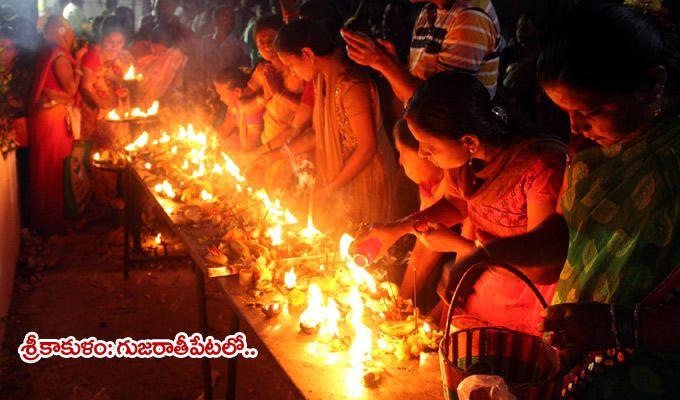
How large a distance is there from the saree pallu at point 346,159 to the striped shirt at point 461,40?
705 mm

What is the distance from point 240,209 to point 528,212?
215 cm

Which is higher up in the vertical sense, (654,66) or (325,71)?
(654,66)

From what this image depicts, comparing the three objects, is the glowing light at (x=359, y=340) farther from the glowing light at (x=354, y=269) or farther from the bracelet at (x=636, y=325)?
the bracelet at (x=636, y=325)

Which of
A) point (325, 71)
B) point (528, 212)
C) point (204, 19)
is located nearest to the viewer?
point (528, 212)

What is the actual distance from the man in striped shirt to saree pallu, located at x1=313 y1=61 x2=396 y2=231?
2.01 ft

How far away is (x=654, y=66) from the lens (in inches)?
66.8

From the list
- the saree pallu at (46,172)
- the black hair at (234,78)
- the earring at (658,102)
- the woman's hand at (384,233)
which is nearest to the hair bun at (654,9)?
the earring at (658,102)

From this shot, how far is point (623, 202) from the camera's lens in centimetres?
178

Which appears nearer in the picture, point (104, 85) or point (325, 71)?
point (325, 71)

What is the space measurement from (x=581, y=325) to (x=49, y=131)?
8.12 metres

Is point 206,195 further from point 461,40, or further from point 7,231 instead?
point 7,231

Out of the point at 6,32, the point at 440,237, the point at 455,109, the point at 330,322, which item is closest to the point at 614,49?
the point at 455,109

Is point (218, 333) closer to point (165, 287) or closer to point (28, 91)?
point (165, 287)

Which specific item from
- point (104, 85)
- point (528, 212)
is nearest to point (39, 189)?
point (104, 85)
